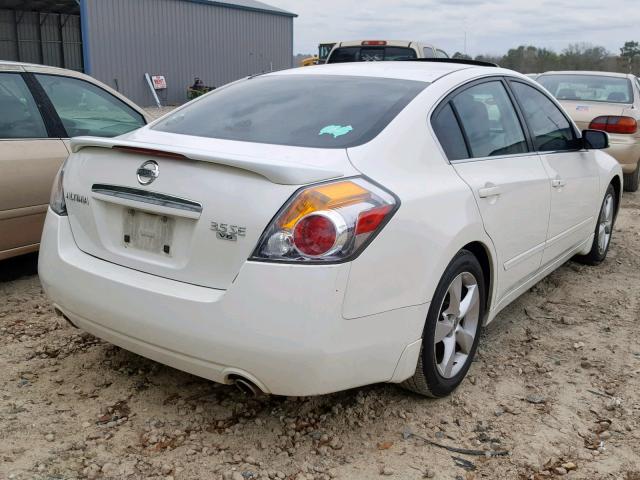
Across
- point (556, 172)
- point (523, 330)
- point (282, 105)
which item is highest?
A: point (282, 105)

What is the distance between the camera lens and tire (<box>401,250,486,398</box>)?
2.86 meters

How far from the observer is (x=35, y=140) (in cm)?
452

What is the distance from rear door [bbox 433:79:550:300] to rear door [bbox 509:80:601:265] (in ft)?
0.54

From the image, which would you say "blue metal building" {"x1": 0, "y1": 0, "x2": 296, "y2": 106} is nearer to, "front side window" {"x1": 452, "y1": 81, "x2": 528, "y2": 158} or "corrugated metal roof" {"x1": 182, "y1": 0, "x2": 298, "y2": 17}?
"corrugated metal roof" {"x1": 182, "y1": 0, "x2": 298, "y2": 17}

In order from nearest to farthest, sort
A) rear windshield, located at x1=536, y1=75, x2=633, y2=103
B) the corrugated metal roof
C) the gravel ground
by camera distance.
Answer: the gravel ground < rear windshield, located at x1=536, y1=75, x2=633, y2=103 < the corrugated metal roof

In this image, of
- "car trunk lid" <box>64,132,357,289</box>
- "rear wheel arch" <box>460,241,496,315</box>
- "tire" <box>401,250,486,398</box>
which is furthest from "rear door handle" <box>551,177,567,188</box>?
"car trunk lid" <box>64,132,357,289</box>

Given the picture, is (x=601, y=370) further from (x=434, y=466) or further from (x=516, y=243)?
(x=434, y=466)

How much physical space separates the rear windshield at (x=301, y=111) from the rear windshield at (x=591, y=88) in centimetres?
638

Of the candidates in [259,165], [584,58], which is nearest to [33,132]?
[259,165]

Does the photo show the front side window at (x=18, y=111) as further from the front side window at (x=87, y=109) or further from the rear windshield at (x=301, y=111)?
the rear windshield at (x=301, y=111)

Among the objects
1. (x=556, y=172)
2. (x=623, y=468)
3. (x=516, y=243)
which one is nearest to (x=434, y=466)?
(x=623, y=468)

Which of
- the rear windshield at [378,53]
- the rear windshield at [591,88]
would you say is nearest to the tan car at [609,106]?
the rear windshield at [591,88]

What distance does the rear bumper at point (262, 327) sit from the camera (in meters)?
2.38

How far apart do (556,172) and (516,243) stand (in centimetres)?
76
